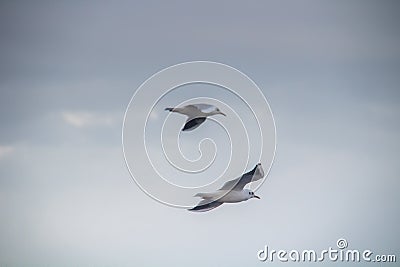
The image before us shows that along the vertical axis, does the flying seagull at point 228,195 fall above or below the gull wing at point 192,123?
below

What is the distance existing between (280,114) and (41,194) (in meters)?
1.79

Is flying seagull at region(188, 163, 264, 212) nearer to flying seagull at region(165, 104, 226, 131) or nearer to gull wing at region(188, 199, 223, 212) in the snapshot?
gull wing at region(188, 199, 223, 212)

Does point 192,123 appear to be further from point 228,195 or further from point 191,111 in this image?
point 228,195

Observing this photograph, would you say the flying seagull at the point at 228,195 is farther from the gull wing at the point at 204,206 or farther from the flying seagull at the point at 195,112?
the flying seagull at the point at 195,112

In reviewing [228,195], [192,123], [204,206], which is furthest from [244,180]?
[192,123]

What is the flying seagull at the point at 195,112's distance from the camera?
5.27m

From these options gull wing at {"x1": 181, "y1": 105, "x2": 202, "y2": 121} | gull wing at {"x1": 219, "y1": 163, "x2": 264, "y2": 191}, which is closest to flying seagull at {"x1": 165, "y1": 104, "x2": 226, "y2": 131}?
gull wing at {"x1": 181, "y1": 105, "x2": 202, "y2": 121}

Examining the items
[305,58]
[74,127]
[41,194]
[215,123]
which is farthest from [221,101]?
[41,194]

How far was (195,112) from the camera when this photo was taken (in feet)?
17.3

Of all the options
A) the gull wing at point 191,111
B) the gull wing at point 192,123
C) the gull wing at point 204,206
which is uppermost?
the gull wing at point 191,111

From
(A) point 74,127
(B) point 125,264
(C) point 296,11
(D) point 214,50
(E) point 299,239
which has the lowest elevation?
(B) point 125,264

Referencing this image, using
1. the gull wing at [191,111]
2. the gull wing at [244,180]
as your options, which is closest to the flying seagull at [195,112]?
the gull wing at [191,111]

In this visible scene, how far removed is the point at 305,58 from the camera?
17.4 feet

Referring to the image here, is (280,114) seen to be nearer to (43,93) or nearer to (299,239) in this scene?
(299,239)
